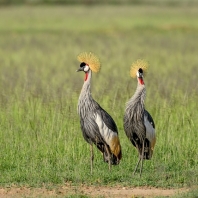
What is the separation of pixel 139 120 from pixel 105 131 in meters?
0.43

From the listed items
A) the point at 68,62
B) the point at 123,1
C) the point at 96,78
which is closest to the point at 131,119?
the point at 96,78

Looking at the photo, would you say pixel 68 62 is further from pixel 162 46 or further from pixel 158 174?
pixel 158 174

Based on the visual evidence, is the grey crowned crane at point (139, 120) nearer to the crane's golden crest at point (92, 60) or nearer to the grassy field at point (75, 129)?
the grassy field at point (75, 129)

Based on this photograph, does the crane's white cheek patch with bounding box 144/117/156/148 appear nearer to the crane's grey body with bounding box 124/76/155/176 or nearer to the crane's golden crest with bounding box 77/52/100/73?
the crane's grey body with bounding box 124/76/155/176

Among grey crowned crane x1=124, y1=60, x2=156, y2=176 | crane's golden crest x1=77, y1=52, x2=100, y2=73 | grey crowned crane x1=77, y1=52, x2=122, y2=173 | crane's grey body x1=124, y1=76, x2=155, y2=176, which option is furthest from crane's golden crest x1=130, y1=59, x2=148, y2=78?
grey crowned crane x1=77, y1=52, x2=122, y2=173

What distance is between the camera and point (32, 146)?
31.4 ft

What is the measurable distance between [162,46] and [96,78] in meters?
11.9

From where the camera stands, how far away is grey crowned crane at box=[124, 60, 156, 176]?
8422mm

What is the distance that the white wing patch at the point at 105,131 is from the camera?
848cm

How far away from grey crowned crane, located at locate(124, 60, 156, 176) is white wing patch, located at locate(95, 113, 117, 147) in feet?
0.69

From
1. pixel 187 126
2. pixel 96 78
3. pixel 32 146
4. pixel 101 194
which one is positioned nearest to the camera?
pixel 101 194

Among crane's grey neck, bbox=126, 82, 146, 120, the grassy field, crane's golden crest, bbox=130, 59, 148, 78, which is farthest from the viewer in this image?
crane's golden crest, bbox=130, 59, 148, 78

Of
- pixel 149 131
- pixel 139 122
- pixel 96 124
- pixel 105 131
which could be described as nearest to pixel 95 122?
pixel 96 124

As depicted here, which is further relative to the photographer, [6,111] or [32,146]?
[6,111]
